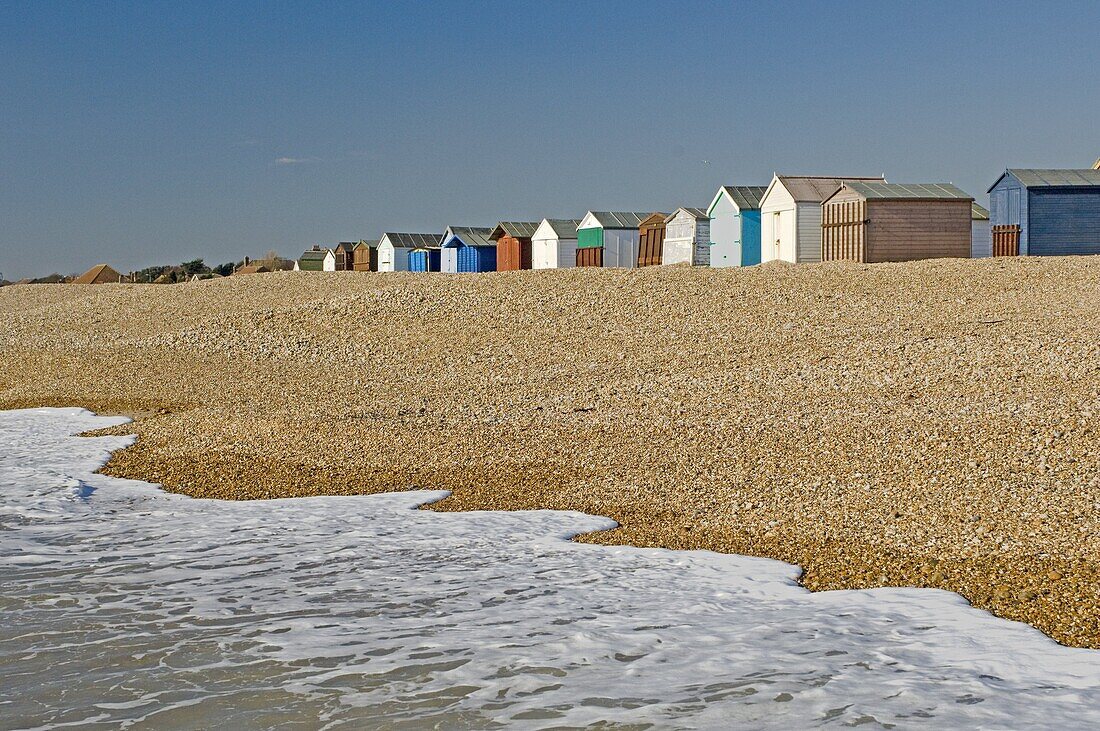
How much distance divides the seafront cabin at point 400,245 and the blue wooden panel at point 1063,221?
39.9 m

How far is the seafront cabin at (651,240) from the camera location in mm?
46812

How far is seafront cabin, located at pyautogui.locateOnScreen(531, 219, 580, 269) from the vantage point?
5219cm

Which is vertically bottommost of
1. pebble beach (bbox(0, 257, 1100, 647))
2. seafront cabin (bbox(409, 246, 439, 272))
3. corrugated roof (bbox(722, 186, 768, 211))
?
pebble beach (bbox(0, 257, 1100, 647))

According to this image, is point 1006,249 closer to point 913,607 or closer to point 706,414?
point 706,414

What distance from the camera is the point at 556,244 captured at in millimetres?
52281

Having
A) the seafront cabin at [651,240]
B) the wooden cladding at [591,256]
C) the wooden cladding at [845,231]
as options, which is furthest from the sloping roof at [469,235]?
the wooden cladding at [845,231]

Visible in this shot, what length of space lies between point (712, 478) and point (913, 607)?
389cm

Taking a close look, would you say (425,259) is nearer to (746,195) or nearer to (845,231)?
(746,195)

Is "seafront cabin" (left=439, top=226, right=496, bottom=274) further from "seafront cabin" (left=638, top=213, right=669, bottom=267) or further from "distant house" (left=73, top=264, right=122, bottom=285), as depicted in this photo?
"distant house" (left=73, top=264, right=122, bottom=285)

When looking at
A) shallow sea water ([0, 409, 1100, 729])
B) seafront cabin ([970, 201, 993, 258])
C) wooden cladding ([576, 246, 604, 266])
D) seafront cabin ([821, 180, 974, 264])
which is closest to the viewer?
shallow sea water ([0, 409, 1100, 729])

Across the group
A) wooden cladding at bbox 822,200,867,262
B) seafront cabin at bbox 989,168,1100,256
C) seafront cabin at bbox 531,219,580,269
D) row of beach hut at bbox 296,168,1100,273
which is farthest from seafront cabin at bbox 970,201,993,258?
seafront cabin at bbox 531,219,580,269

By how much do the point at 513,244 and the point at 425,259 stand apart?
1061cm

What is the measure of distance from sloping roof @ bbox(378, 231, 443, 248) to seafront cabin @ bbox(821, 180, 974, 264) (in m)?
38.7

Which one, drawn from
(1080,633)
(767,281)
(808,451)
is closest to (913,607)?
(1080,633)
